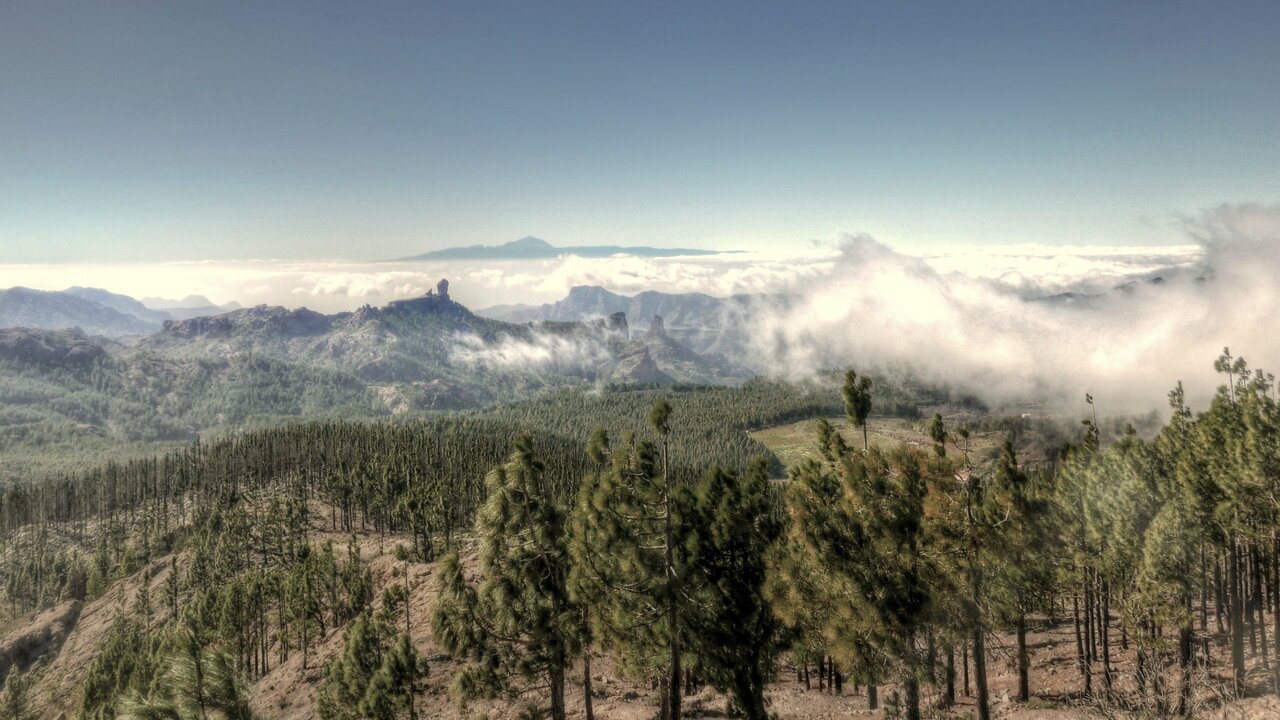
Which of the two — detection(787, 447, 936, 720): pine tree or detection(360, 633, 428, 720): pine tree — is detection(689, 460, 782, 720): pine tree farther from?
detection(360, 633, 428, 720): pine tree

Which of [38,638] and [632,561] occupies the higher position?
[632,561]

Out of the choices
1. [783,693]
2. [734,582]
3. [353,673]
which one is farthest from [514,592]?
[353,673]

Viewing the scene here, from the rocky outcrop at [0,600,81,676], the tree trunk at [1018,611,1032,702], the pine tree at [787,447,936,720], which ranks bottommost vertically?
the rocky outcrop at [0,600,81,676]

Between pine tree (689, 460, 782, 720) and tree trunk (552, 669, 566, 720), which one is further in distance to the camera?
pine tree (689, 460, 782, 720)

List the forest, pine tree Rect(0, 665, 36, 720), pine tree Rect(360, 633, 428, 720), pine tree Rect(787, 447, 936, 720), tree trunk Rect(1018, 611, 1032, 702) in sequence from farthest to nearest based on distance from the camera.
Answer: pine tree Rect(0, 665, 36, 720)
pine tree Rect(360, 633, 428, 720)
tree trunk Rect(1018, 611, 1032, 702)
pine tree Rect(787, 447, 936, 720)
the forest

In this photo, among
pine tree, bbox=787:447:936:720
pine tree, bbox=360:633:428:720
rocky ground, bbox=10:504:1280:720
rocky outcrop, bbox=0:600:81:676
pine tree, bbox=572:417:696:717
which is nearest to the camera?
pine tree, bbox=572:417:696:717

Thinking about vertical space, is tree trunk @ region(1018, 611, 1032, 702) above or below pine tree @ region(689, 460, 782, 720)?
below

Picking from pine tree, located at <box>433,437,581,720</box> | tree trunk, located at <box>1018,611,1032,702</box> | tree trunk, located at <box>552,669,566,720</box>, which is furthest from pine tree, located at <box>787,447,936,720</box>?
tree trunk, located at <box>1018,611,1032,702</box>

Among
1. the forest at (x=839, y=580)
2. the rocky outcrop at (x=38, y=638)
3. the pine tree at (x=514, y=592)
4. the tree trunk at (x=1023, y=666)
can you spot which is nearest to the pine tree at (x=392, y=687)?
the forest at (x=839, y=580)

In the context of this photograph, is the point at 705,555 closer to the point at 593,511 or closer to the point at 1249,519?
the point at 593,511

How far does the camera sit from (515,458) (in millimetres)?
21047

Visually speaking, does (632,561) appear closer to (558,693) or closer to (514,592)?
(514,592)

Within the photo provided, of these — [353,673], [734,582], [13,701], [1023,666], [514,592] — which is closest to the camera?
[514,592]

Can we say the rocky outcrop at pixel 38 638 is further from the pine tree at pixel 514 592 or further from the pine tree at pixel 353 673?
the pine tree at pixel 514 592
